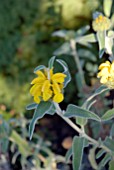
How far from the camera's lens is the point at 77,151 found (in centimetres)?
137

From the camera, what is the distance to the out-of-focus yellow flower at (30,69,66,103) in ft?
4.00

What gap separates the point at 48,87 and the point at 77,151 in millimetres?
244

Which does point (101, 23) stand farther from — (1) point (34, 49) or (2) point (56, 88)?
(1) point (34, 49)

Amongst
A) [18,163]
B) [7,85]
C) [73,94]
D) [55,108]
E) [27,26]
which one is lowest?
[55,108]

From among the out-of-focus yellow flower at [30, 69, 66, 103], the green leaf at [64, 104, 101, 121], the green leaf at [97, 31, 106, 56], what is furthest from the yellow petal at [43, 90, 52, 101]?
the green leaf at [97, 31, 106, 56]

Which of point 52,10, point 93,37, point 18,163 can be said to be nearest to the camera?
point 93,37

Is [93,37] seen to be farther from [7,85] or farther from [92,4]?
[7,85]

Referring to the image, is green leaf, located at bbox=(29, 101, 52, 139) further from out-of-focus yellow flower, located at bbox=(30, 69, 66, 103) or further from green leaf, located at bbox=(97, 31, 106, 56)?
green leaf, located at bbox=(97, 31, 106, 56)

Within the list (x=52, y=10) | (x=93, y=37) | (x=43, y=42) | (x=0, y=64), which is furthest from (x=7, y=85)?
(x=93, y=37)

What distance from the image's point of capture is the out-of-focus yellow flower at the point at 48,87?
1.22m

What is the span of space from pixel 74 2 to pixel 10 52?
0.40 metres

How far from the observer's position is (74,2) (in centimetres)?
228

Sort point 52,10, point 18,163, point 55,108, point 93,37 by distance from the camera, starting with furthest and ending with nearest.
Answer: point 52,10, point 18,163, point 93,37, point 55,108

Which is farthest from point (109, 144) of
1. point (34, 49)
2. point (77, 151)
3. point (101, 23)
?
point (34, 49)
